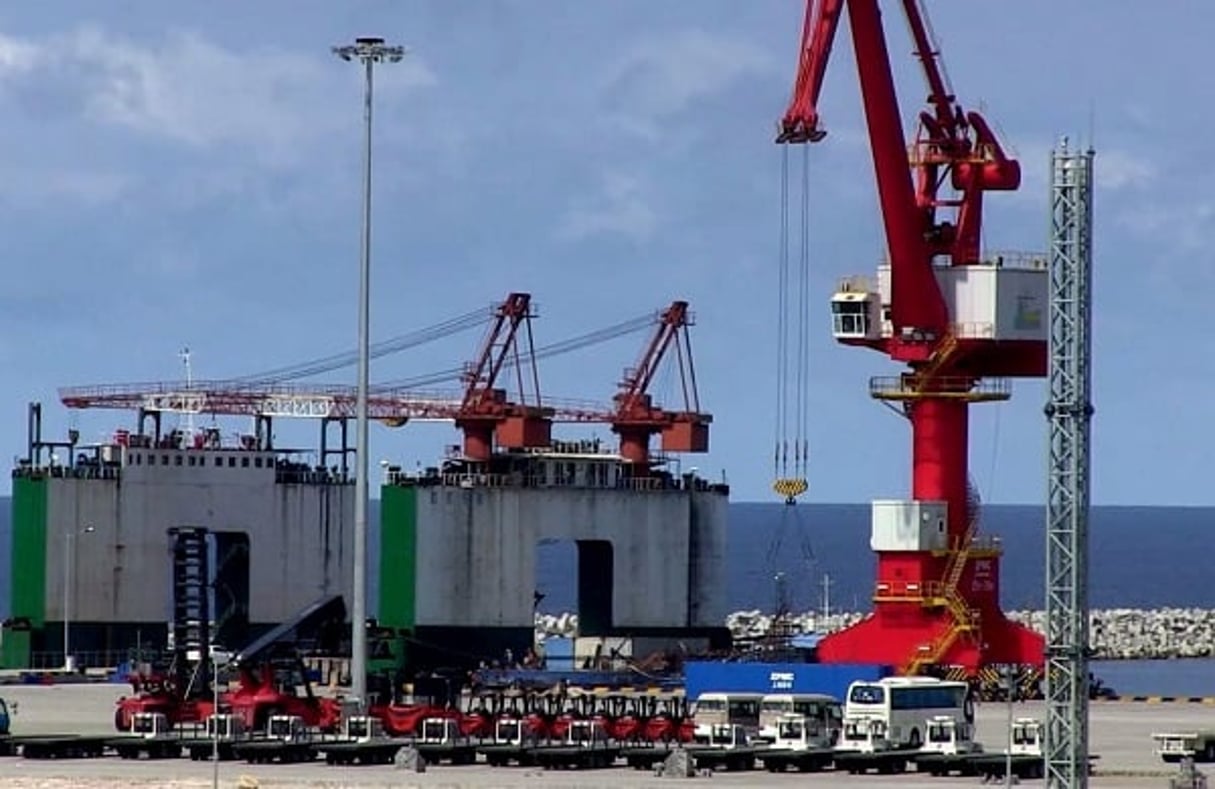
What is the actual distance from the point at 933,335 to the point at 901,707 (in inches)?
1278

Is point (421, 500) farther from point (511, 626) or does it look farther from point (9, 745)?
point (9, 745)

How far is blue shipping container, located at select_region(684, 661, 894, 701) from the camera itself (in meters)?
114

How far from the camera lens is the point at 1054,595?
68688 mm

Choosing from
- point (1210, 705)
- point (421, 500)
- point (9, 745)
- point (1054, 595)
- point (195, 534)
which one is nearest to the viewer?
point (1054, 595)

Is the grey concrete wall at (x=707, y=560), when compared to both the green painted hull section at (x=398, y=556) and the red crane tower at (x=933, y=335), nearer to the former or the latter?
the green painted hull section at (x=398, y=556)

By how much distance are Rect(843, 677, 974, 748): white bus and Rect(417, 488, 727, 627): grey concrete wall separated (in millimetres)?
63549

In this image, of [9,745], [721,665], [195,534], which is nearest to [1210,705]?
[721,665]

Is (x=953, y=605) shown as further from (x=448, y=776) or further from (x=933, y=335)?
(x=448, y=776)

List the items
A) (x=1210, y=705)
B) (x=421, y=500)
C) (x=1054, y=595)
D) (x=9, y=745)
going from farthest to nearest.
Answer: (x=421, y=500)
(x=1210, y=705)
(x=9, y=745)
(x=1054, y=595)

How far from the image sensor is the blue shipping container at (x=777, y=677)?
4496 inches

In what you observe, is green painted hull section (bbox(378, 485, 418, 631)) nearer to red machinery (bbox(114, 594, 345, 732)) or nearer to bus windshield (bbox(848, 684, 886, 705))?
red machinery (bbox(114, 594, 345, 732))

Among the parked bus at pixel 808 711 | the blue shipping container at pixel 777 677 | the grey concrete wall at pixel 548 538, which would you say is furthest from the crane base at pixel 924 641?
the grey concrete wall at pixel 548 538

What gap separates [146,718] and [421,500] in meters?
61.0

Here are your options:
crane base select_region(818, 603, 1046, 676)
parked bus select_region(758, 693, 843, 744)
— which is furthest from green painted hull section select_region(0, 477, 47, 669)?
parked bus select_region(758, 693, 843, 744)
